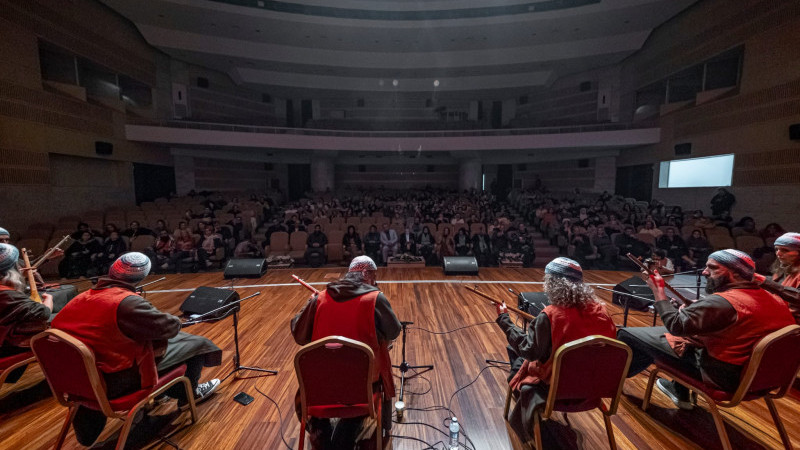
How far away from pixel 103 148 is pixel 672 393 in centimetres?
1398

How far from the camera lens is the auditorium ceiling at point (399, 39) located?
11.5 metres

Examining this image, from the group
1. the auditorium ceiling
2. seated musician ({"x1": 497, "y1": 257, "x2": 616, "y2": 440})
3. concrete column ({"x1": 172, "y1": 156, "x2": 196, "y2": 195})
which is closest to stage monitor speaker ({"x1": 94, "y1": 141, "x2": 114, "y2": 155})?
concrete column ({"x1": 172, "y1": 156, "x2": 196, "y2": 195})

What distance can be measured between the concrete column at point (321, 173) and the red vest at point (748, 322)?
16082 mm

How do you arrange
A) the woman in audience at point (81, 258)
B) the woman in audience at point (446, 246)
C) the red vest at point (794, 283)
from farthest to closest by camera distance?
1. the woman in audience at point (446, 246)
2. the woman in audience at point (81, 258)
3. the red vest at point (794, 283)

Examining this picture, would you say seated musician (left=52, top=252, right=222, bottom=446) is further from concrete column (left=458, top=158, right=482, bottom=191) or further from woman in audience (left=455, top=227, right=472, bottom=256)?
concrete column (left=458, top=158, right=482, bottom=191)

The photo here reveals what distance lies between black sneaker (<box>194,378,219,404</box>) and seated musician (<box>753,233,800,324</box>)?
4203mm

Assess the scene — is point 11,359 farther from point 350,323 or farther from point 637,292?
point 637,292

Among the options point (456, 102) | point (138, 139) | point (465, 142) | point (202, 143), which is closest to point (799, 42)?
point (465, 142)

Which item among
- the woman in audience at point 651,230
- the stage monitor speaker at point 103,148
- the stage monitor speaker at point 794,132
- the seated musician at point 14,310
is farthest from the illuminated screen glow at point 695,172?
the stage monitor speaker at point 103,148

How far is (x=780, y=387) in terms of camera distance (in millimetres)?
1885

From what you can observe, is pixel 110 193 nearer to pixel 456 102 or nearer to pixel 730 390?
pixel 730 390

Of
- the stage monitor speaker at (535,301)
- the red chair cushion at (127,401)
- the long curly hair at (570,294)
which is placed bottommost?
the red chair cushion at (127,401)

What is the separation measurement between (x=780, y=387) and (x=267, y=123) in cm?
1973

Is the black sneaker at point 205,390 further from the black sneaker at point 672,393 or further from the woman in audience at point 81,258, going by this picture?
the woman in audience at point 81,258
